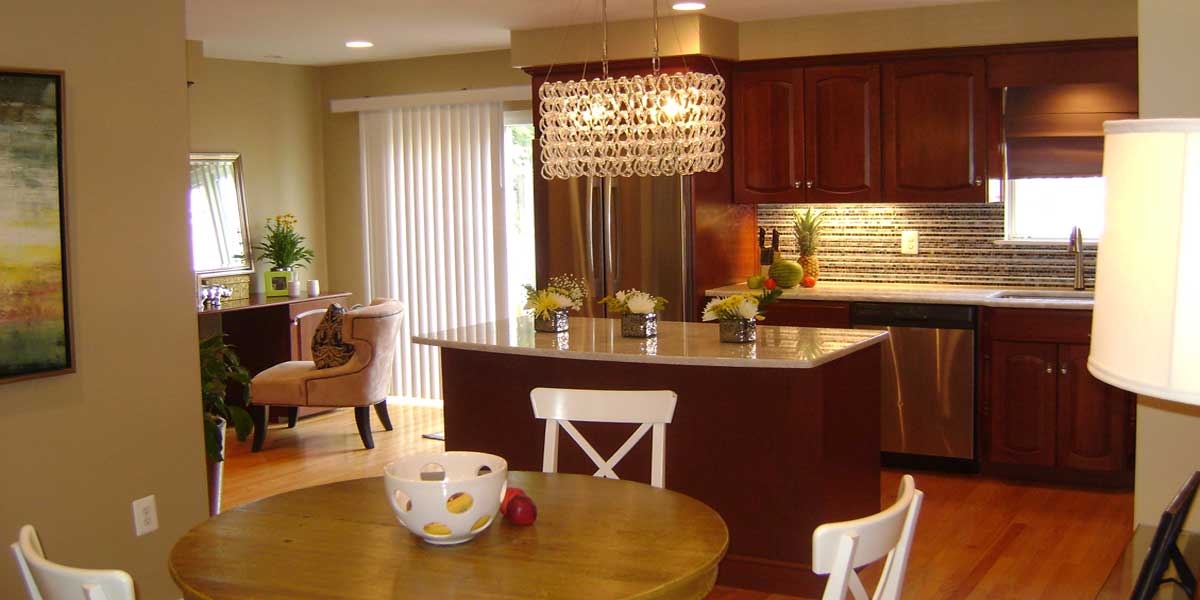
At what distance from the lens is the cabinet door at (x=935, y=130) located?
590 centimetres

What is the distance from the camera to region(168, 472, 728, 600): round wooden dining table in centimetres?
217

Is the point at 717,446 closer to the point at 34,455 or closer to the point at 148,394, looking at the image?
the point at 148,394

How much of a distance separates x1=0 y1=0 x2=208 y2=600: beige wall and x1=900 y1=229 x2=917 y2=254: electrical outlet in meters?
3.97

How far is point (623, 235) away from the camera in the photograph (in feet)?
20.9

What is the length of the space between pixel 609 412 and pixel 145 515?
5.54 feet

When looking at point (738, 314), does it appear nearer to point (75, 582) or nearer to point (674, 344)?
point (674, 344)

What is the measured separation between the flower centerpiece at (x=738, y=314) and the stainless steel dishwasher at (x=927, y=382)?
5.32ft

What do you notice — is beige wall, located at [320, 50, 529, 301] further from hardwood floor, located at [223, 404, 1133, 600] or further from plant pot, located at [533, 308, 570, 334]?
plant pot, located at [533, 308, 570, 334]

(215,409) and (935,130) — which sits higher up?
(935,130)

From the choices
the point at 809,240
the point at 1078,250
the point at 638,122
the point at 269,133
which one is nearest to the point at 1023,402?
the point at 1078,250

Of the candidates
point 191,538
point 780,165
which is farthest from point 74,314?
point 780,165

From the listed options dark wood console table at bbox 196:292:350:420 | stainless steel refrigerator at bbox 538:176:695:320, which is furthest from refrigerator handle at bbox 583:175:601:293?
dark wood console table at bbox 196:292:350:420

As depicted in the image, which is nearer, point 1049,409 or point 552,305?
point 552,305

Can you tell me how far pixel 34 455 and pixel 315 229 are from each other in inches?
191
